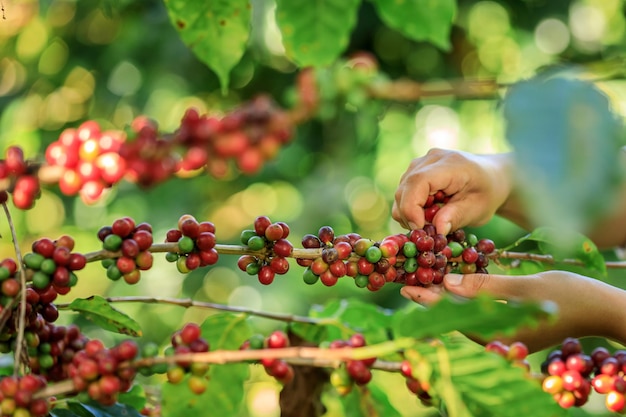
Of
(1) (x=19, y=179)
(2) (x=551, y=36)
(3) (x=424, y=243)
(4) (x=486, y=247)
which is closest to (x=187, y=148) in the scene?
(1) (x=19, y=179)

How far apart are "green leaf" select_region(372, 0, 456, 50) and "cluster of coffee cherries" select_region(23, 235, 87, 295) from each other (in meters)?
0.40

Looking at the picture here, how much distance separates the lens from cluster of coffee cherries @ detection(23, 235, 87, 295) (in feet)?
2.09

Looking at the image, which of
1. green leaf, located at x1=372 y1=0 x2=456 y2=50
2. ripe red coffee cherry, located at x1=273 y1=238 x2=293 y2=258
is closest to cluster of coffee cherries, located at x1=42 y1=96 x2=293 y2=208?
ripe red coffee cherry, located at x1=273 y1=238 x2=293 y2=258

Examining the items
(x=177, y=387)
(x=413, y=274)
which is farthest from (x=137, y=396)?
(x=413, y=274)

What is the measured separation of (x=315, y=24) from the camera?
0.80 meters

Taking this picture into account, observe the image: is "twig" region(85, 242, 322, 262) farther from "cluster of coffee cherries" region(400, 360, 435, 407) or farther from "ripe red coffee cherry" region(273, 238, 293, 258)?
"cluster of coffee cherries" region(400, 360, 435, 407)

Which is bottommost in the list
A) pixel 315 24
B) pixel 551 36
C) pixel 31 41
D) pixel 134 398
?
pixel 134 398

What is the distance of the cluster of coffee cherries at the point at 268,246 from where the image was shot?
28.3 inches

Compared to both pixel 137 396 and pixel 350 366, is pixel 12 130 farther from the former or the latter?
pixel 350 366

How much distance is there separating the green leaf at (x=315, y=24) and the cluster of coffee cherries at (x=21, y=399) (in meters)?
0.44

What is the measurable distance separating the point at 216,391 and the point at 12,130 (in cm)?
258

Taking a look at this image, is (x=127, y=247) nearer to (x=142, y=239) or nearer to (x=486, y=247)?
(x=142, y=239)

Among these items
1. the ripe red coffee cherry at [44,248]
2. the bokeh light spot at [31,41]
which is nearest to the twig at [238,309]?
the ripe red coffee cherry at [44,248]

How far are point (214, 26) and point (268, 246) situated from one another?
0.23m
